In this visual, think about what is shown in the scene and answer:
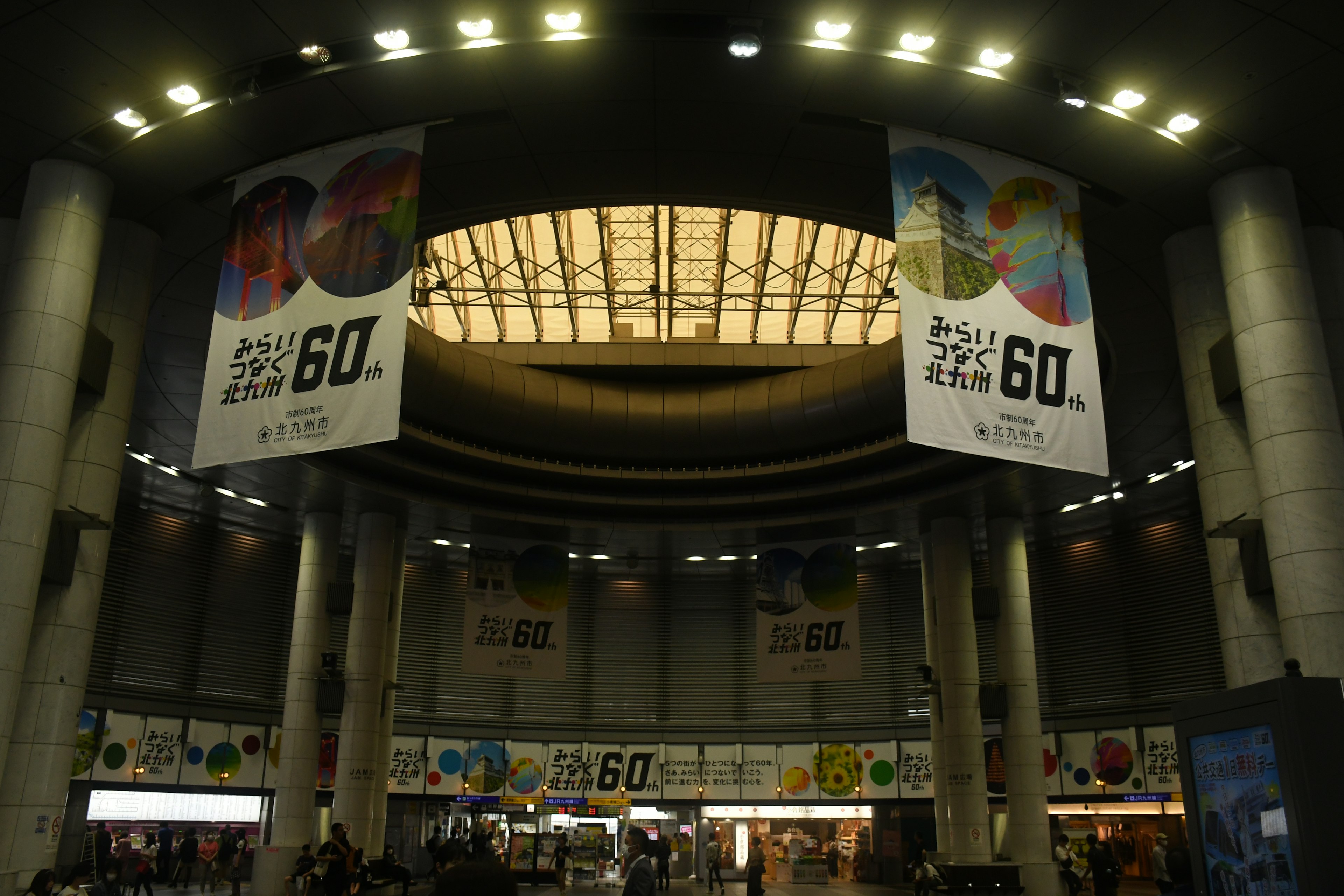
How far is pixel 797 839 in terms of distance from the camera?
1319 inches

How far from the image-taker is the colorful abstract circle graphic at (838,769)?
33.3m

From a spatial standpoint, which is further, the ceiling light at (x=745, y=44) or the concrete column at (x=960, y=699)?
the concrete column at (x=960, y=699)

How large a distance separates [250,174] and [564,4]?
5.24 meters

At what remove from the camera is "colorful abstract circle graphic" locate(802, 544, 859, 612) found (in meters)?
23.6

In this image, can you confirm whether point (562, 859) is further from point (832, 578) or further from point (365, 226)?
point (365, 226)

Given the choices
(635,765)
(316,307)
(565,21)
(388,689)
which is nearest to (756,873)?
(388,689)

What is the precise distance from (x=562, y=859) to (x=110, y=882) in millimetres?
14280

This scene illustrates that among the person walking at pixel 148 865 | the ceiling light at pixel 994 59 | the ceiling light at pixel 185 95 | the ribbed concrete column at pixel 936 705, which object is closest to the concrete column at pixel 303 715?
the person walking at pixel 148 865

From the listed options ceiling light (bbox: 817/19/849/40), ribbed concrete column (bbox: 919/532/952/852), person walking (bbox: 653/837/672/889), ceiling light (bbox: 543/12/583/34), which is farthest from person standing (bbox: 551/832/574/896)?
ceiling light (bbox: 817/19/849/40)

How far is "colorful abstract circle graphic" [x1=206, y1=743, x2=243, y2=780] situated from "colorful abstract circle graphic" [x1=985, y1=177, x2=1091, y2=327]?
27.8 metres

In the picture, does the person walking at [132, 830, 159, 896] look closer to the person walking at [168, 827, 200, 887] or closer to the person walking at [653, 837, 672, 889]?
the person walking at [168, 827, 200, 887]

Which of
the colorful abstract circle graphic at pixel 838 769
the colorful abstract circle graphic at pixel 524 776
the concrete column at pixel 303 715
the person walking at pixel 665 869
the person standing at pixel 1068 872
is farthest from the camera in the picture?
the colorful abstract circle graphic at pixel 524 776

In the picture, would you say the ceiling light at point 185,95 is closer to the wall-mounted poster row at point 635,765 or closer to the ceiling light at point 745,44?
the ceiling light at point 745,44

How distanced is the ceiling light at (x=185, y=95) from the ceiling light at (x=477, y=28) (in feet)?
11.6
